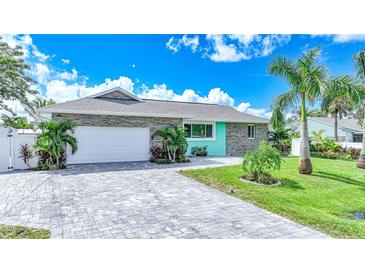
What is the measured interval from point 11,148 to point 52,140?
6.73ft

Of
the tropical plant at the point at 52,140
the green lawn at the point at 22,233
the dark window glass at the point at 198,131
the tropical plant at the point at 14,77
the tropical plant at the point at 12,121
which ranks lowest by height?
the green lawn at the point at 22,233

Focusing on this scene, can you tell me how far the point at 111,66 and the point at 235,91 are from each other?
10045 mm

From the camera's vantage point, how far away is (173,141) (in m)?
12.6

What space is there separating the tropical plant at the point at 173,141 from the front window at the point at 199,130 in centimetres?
292

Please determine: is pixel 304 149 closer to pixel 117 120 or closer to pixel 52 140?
pixel 117 120

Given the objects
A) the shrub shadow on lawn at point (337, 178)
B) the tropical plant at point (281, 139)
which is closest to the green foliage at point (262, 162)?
the shrub shadow on lawn at point (337, 178)

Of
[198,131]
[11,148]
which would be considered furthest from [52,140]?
[198,131]

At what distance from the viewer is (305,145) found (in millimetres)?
9734

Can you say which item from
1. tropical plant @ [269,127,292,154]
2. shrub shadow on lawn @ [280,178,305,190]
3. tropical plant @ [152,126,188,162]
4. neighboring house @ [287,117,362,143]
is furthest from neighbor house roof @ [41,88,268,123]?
neighboring house @ [287,117,362,143]

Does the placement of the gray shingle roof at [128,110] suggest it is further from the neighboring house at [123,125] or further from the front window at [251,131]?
the front window at [251,131]

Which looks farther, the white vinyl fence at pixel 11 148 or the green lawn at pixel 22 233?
the white vinyl fence at pixel 11 148

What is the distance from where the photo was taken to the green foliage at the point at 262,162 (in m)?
8.00
